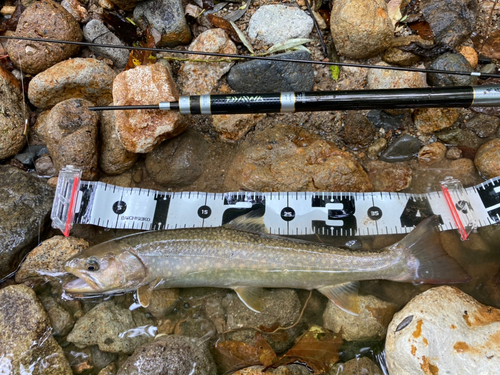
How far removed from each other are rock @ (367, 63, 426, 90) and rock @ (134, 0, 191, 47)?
87.6 inches

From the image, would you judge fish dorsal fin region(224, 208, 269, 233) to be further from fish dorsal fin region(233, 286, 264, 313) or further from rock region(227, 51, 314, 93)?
rock region(227, 51, 314, 93)

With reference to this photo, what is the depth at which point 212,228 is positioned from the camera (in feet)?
11.0

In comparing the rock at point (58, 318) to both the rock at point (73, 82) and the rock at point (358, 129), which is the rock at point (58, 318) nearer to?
the rock at point (73, 82)

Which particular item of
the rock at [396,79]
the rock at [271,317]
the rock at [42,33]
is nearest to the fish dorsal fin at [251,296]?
the rock at [271,317]

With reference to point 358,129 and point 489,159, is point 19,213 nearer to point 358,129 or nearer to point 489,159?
point 358,129

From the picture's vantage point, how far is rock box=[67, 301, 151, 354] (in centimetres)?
335

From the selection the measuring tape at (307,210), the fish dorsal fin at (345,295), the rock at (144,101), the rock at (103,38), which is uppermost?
the rock at (103,38)

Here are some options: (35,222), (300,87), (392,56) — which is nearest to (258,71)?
(300,87)

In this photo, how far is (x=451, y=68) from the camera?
12.2ft

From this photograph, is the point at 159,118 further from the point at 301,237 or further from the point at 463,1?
the point at 463,1

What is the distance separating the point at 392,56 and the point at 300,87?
3.55 ft

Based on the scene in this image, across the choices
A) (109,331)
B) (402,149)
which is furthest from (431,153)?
(109,331)

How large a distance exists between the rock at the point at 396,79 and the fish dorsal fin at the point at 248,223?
200 centimetres

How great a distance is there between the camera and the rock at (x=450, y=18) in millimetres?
3887
